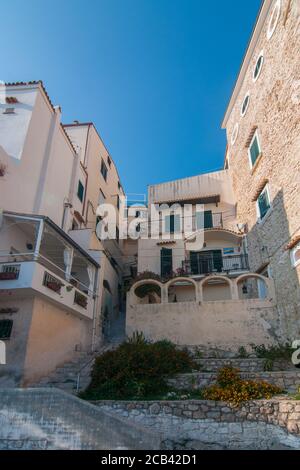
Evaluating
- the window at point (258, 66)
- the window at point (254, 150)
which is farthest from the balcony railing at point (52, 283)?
the window at point (258, 66)

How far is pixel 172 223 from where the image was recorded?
22.3 m

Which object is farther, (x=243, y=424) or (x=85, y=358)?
(x=85, y=358)

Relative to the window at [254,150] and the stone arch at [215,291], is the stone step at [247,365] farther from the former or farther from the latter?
the window at [254,150]

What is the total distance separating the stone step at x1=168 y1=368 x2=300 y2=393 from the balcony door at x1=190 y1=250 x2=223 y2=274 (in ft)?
31.6

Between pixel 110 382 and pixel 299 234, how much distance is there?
8838mm

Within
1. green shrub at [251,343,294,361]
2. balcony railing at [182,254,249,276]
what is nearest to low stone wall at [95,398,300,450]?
green shrub at [251,343,294,361]

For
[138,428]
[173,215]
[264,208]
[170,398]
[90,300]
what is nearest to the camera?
[138,428]

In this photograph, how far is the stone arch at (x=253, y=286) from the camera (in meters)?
14.3

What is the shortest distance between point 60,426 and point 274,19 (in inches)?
772

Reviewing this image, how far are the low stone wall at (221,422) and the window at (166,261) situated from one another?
11427 millimetres

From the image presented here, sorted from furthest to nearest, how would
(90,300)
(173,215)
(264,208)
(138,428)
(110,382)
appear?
(173,215)
(264,208)
(90,300)
(110,382)
(138,428)

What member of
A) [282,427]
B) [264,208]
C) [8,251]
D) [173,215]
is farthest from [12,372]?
[173,215]

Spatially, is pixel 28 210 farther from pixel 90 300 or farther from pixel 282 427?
pixel 282 427

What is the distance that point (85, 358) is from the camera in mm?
12953
